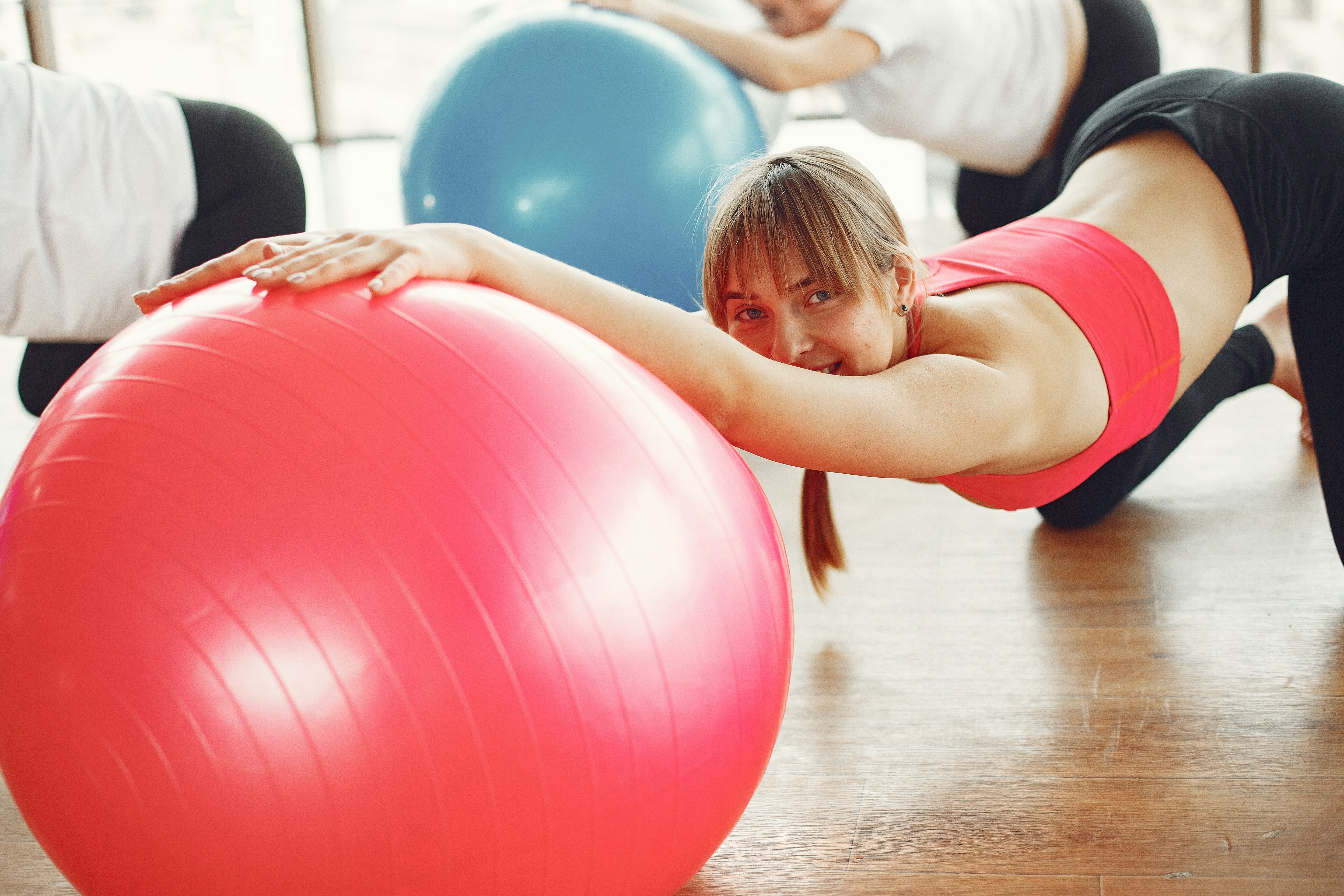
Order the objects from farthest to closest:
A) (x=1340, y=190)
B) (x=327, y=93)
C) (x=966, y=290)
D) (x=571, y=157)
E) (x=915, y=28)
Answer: (x=327, y=93), (x=915, y=28), (x=571, y=157), (x=1340, y=190), (x=966, y=290)

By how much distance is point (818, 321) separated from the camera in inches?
48.5

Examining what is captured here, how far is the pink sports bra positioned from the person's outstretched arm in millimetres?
1350

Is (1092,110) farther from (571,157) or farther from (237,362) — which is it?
(237,362)

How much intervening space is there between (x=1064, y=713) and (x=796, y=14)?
200 centimetres

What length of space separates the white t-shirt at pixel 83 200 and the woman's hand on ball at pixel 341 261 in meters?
0.89

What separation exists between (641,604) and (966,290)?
2.35ft

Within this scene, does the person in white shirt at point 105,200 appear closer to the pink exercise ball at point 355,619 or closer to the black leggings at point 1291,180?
the pink exercise ball at point 355,619

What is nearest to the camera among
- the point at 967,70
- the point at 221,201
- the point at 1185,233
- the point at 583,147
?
the point at 1185,233

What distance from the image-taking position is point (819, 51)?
8.91 ft

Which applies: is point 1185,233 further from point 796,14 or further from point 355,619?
point 796,14

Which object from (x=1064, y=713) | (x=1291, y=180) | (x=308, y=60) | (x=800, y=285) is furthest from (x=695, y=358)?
(x=308, y=60)

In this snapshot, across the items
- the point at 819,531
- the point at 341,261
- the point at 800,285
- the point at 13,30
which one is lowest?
the point at 819,531

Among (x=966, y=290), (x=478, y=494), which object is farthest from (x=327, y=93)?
(x=478, y=494)

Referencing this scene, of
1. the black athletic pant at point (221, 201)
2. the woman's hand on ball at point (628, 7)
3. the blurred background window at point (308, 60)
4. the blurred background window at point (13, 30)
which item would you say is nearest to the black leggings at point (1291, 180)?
the woman's hand on ball at point (628, 7)
